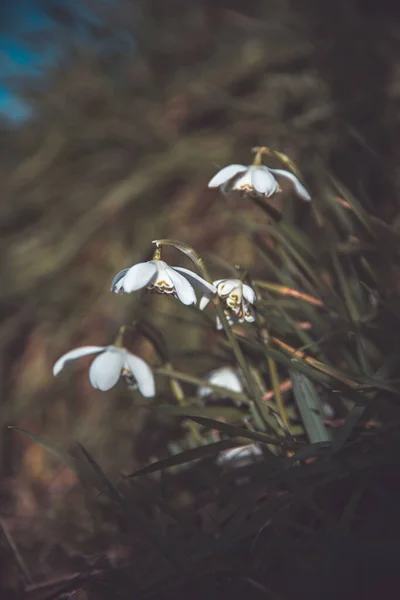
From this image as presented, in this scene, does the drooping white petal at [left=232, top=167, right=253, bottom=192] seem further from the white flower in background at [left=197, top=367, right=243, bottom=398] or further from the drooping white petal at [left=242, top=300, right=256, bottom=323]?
the white flower in background at [left=197, top=367, right=243, bottom=398]

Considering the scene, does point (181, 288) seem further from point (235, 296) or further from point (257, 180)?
point (257, 180)

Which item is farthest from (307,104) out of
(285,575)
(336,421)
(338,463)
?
(285,575)

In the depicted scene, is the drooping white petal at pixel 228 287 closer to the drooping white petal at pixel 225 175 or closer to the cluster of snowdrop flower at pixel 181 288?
the cluster of snowdrop flower at pixel 181 288

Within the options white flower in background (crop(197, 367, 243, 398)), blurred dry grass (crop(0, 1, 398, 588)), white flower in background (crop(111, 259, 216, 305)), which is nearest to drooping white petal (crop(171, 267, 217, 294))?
white flower in background (crop(111, 259, 216, 305))

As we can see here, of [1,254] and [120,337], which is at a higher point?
[1,254]

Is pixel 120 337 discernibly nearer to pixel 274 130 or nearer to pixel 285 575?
pixel 285 575

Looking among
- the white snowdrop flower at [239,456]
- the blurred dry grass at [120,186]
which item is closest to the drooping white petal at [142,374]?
the white snowdrop flower at [239,456]

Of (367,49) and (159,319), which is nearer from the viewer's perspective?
(159,319)
